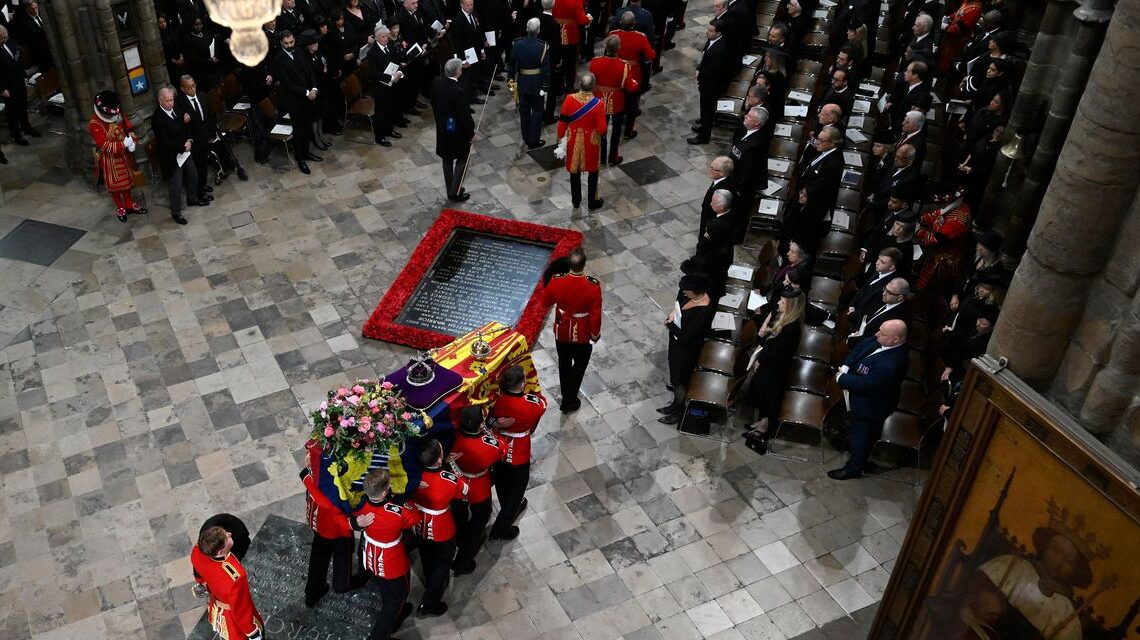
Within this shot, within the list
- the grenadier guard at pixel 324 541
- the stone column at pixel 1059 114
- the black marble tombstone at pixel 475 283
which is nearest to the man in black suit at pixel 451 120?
the black marble tombstone at pixel 475 283

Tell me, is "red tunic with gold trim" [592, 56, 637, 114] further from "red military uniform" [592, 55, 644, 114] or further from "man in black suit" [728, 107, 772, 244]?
"man in black suit" [728, 107, 772, 244]

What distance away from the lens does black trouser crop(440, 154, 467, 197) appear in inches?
480

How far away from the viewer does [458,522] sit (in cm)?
814

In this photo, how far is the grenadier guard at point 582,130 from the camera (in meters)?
11.4

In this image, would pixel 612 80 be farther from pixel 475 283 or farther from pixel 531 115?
pixel 475 283

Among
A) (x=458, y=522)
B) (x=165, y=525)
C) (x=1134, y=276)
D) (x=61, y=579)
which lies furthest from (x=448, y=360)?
(x=1134, y=276)

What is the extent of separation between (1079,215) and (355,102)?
10.7 m

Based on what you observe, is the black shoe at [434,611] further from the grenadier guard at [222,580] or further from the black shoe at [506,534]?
the grenadier guard at [222,580]

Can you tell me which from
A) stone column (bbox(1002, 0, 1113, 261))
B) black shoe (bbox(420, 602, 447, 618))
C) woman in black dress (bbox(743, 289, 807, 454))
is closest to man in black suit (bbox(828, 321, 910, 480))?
woman in black dress (bbox(743, 289, 807, 454))

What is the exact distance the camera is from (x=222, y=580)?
6.54 metres

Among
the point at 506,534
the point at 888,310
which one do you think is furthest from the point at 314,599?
the point at 888,310

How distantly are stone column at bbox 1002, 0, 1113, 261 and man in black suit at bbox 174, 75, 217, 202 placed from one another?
8732 mm

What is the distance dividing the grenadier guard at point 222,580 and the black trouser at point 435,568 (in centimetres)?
134

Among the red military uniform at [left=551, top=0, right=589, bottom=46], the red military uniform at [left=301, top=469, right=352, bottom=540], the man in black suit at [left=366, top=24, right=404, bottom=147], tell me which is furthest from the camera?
the red military uniform at [left=551, top=0, right=589, bottom=46]
